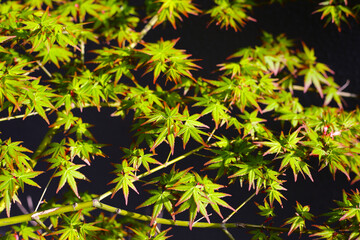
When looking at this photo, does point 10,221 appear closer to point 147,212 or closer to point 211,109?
point 211,109

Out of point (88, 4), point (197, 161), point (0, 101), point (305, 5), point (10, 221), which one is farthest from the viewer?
point (197, 161)

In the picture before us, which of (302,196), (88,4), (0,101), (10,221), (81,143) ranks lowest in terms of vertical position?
(302,196)

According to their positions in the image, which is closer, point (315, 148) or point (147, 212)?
point (315, 148)

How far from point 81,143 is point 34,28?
1.75ft

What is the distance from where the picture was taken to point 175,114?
49.0 inches

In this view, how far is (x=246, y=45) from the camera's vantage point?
93.7 inches

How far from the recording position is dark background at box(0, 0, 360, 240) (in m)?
2.26

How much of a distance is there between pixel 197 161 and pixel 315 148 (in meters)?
1.37

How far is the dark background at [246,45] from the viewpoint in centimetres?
226

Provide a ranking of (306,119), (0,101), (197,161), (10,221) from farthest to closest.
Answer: (197,161), (306,119), (10,221), (0,101)

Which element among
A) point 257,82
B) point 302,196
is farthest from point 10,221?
point 302,196

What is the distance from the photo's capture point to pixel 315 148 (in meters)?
1.25

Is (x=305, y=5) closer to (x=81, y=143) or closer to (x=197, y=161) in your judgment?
(x=197, y=161)

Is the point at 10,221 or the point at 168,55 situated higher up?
the point at 168,55
